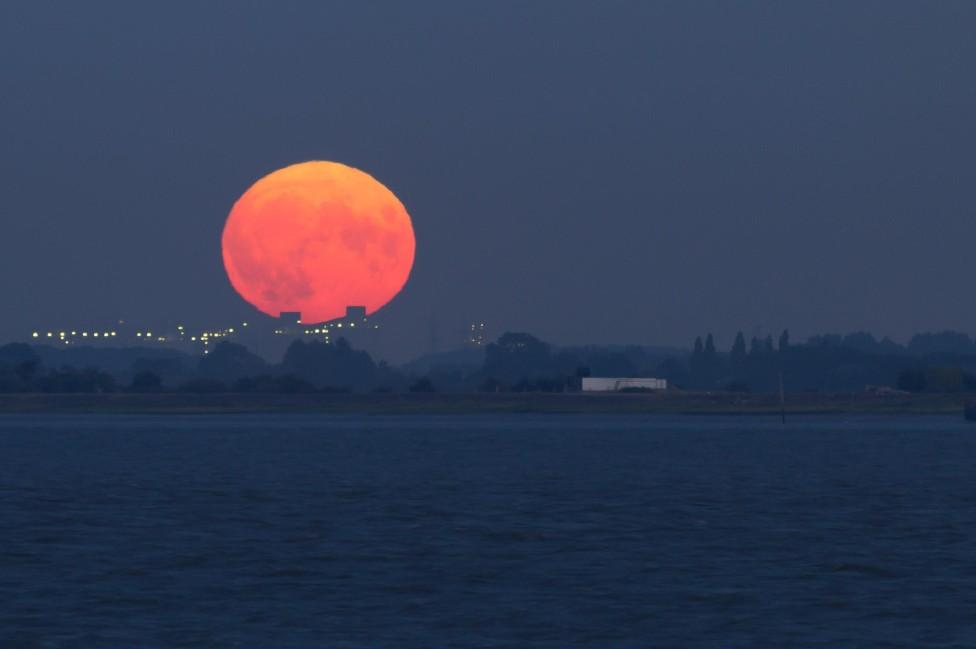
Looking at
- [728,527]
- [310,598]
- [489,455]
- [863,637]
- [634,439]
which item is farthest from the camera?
[634,439]

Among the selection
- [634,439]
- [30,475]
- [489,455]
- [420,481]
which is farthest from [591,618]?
[634,439]

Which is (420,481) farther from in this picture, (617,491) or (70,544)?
(70,544)

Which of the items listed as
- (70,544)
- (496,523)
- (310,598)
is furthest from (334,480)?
(310,598)

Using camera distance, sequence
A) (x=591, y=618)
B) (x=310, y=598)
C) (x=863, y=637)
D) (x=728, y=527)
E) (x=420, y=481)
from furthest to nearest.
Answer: (x=420, y=481) → (x=728, y=527) → (x=310, y=598) → (x=591, y=618) → (x=863, y=637)

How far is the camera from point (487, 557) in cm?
5634

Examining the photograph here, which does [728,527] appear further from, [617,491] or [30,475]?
[30,475]

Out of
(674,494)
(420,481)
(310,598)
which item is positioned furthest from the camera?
(420,481)

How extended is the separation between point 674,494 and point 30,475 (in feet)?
134

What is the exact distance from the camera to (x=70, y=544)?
60.6 m

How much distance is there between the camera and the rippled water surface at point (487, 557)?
137 feet

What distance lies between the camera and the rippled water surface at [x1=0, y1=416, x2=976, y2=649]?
41.7 m

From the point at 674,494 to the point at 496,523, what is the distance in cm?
2033

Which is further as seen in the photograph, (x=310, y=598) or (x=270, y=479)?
(x=270, y=479)

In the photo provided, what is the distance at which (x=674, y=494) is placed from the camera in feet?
287
